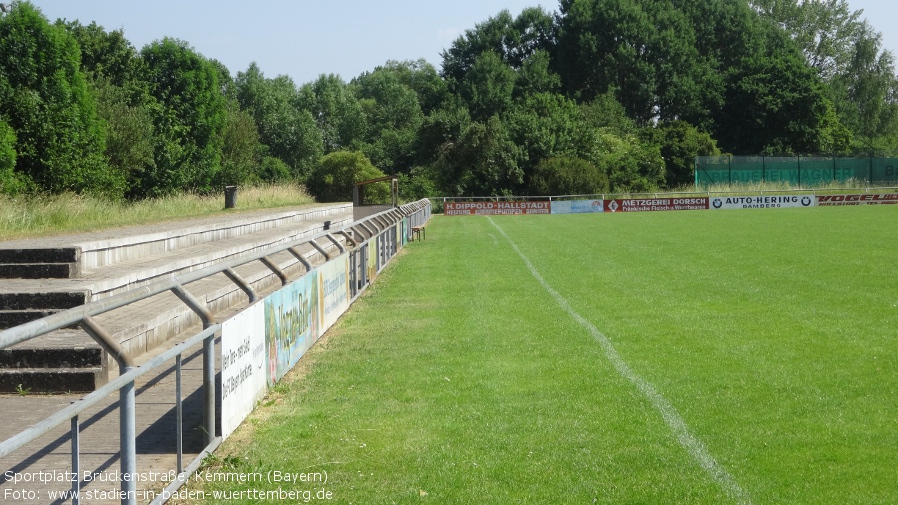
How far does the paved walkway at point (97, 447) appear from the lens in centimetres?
488

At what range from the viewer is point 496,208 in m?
55.4

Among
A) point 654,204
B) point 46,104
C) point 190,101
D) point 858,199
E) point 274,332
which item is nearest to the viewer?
point 274,332

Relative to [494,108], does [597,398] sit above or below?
below

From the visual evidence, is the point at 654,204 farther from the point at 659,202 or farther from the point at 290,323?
the point at 290,323

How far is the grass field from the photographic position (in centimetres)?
546

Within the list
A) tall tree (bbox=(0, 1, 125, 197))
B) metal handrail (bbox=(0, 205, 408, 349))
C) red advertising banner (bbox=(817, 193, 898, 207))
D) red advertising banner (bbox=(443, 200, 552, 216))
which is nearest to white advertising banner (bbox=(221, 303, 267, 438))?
metal handrail (bbox=(0, 205, 408, 349))

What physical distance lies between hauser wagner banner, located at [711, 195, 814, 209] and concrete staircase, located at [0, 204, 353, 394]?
39981mm

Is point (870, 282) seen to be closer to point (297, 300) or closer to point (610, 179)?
point (297, 300)

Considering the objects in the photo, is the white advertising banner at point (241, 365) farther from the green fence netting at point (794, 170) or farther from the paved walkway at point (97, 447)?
the green fence netting at point (794, 170)

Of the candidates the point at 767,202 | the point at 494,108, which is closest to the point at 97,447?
the point at 767,202

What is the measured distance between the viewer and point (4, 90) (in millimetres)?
32969

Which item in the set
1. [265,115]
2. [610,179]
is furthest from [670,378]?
[265,115]

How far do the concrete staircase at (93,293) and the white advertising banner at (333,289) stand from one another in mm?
1135

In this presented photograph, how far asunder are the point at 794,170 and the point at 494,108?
88.5 feet
